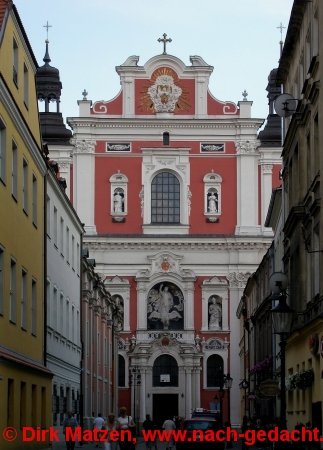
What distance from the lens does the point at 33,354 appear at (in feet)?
107

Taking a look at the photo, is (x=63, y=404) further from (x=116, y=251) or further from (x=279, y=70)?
(x=116, y=251)

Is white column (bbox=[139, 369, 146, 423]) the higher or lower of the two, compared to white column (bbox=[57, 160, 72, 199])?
lower

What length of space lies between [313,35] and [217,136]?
56281mm

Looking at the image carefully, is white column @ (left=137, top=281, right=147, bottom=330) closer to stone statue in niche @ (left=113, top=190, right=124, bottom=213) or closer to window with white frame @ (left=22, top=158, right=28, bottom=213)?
stone statue in niche @ (left=113, top=190, right=124, bottom=213)

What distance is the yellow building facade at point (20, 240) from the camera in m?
26.9

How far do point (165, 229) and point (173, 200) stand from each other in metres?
2.23

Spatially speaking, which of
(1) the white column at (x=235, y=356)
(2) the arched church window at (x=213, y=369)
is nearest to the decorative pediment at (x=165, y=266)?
(1) the white column at (x=235, y=356)

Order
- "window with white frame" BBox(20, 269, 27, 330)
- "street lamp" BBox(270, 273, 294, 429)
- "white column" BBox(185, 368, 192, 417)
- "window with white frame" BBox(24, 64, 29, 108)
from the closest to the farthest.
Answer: "street lamp" BBox(270, 273, 294, 429) < "window with white frame" BBox(20, 269, 27, 330) < "window with white frame" BBox(24, 64, 29, 108) < "white column" BBox(185, 368, 192, 417)

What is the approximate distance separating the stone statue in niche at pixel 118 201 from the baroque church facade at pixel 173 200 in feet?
0.30

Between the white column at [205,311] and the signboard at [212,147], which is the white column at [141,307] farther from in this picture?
the signboard at [212,147]

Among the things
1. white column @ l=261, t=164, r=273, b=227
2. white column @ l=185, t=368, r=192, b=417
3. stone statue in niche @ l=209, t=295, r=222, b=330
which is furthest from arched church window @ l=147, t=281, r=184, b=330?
white column @ l=261, t=164, r=273, b=227

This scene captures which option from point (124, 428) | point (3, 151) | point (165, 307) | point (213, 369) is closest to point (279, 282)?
point (124, 428)

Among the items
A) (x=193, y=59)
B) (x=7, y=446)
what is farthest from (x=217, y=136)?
(x=7, y=446)

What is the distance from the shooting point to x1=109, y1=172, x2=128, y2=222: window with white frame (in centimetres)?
8394
